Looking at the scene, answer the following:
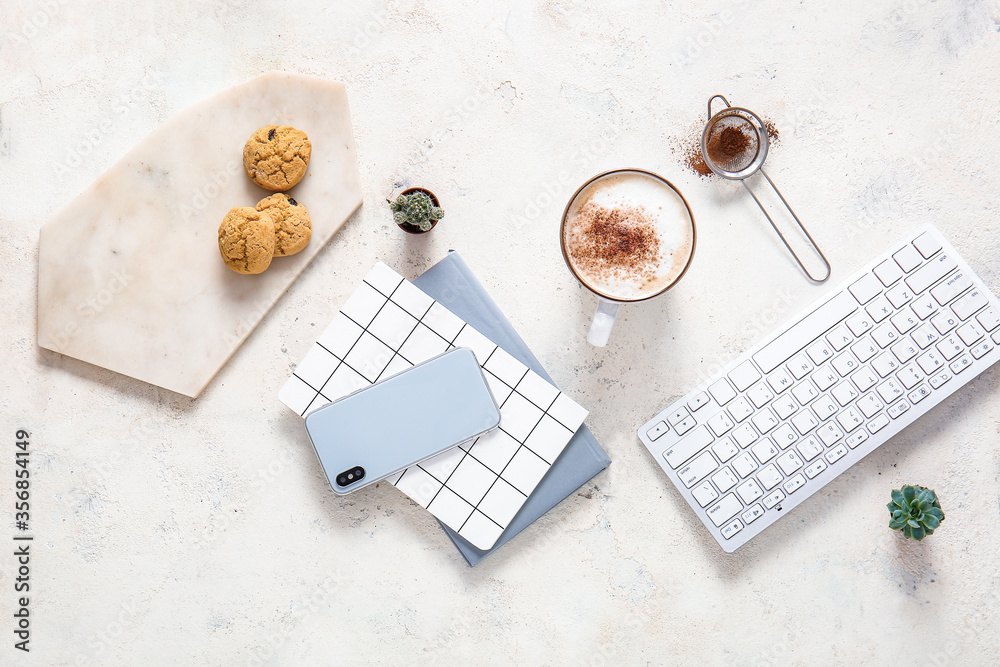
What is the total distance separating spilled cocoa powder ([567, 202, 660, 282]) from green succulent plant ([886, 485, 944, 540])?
775 millimetres

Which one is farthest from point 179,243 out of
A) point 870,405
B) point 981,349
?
point 981,349

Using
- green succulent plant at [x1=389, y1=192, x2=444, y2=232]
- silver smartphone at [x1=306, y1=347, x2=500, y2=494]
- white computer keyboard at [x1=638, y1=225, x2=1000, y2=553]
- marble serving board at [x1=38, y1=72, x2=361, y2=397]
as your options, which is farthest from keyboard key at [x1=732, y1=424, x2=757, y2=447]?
marble serving board at [x1=38, y1=72, x2=361, y2=397]

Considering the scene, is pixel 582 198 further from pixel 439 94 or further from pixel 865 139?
pixel 865 139

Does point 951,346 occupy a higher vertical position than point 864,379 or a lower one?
higher

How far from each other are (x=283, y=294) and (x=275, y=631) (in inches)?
31.8

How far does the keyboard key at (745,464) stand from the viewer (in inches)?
50.9

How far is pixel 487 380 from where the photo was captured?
52.5 inches

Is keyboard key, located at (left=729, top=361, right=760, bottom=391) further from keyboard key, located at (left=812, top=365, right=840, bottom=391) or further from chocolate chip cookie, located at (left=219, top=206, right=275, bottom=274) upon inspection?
chocolate chip cookie, located at (left=219, top=206, right=275, bottom=274)

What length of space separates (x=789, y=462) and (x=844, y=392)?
0.20 metres

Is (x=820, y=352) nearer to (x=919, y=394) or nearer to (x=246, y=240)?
(x=919, y=394)

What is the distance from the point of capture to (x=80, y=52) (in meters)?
1.41

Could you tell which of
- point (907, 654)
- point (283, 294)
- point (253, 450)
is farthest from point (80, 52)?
point (907, 654)

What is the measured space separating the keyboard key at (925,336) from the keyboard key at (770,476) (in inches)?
16.5

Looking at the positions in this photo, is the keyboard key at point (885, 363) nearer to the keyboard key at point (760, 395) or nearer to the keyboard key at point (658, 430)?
the keyboard key at point (760, 395)
